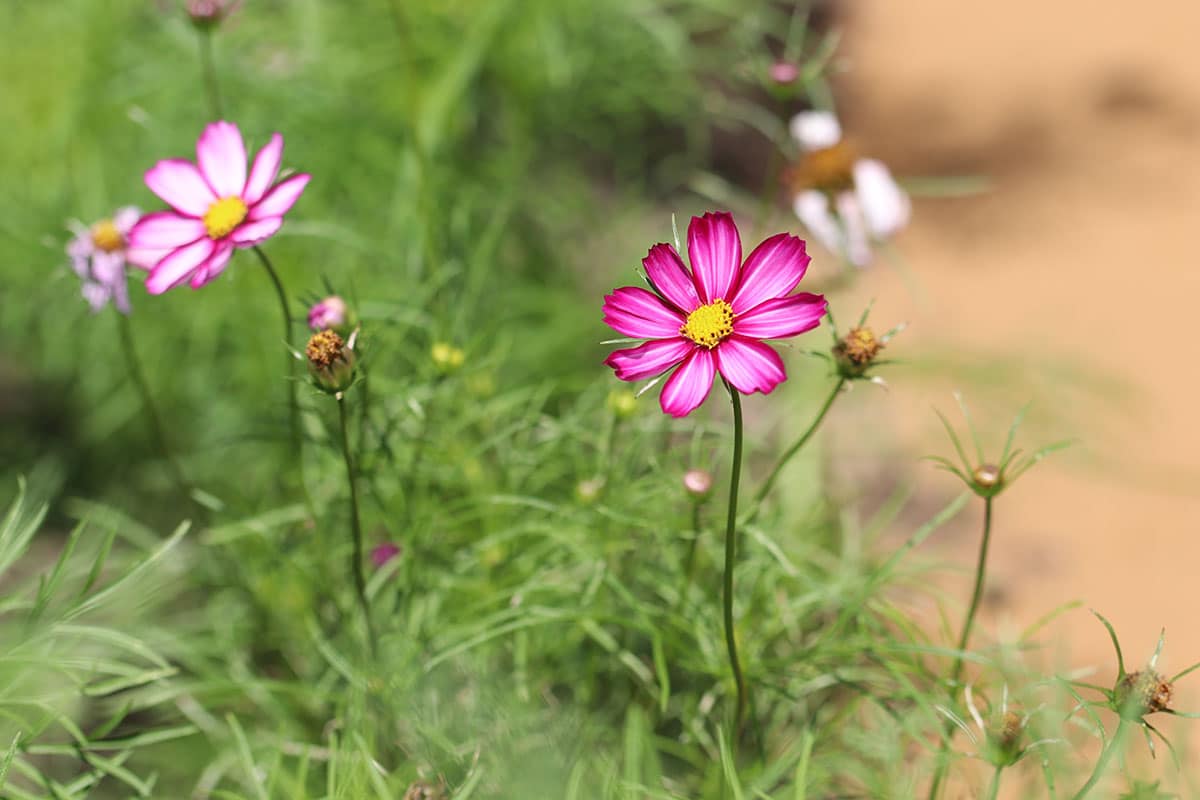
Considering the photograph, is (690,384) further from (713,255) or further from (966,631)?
(966,631)

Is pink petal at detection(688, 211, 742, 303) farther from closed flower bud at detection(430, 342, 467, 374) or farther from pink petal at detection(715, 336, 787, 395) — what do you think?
closed flower bud at detection(430, 342, 467, 374)

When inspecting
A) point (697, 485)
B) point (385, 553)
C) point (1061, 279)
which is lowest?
point (385, 553)

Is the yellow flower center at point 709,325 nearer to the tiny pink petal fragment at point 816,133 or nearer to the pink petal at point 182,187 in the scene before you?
the pink petal at point 182,187

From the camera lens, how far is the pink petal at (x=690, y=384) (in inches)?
19.1

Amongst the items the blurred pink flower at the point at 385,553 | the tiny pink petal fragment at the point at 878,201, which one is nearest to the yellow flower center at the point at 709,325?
the blurred pink flower at the point at 385,553

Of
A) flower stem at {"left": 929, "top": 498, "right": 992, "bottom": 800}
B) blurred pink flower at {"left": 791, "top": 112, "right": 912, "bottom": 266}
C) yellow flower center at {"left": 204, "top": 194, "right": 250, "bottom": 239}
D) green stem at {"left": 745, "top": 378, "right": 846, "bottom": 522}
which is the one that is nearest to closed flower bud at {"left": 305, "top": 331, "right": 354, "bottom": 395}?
yellow flower center at {"left": 204, "top": 194, "right": 250, "bottom": 239}

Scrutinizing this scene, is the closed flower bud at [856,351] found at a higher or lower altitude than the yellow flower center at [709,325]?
higher

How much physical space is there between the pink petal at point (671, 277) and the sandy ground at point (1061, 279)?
54 cm

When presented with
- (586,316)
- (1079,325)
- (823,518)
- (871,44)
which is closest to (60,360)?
(586,316)

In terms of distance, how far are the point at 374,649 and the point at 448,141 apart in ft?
2.44

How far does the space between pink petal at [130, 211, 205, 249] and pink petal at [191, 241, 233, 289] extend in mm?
35

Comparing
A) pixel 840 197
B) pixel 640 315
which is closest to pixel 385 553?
pixel 640 315

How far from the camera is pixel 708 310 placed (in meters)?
0.52

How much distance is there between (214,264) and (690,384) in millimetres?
282
